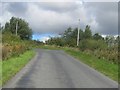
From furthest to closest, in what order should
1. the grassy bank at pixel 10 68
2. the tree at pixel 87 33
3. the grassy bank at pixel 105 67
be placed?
the tree at pixel 87 33, the grassy bank at pixel 105 67, the grassy bank at pixel 10 68

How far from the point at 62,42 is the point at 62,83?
91.8m

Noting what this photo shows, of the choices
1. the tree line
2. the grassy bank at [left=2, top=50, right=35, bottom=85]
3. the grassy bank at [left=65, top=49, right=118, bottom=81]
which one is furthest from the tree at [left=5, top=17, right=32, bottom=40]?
the grassy bank at [left=2, top=50, right=35, bottom=85]

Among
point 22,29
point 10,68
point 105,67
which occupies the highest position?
point 22,29

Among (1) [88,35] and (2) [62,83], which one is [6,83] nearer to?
(2) [62,83]

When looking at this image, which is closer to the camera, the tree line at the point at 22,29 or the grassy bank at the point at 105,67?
the grassy bank at the point at 105,67

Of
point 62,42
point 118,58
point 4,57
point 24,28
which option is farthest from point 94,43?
point 24,28

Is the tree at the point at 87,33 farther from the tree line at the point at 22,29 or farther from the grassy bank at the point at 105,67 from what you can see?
the grassy bank at the point at 105,67

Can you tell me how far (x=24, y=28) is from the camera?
117m

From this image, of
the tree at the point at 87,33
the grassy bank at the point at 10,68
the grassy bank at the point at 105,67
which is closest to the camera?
the grassy bank at the point at 10,68

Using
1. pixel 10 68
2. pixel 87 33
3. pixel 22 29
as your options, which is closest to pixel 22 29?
pixel 22 29

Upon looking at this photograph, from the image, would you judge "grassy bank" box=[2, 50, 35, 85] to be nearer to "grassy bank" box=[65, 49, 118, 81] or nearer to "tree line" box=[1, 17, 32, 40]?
"grassy bank" box=[65, 49, 118, 81]

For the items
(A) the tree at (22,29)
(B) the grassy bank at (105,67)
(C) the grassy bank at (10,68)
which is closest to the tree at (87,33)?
(A) the tree at (22,29)

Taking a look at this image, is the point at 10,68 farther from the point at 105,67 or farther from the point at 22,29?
the point at 22,29

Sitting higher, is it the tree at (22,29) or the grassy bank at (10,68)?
the tree at (22,29)
